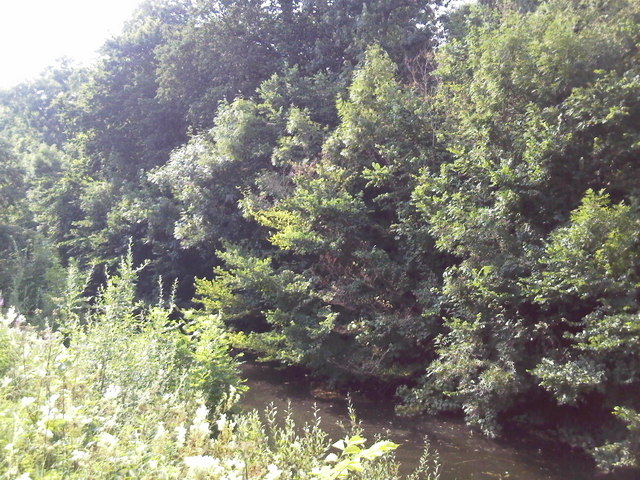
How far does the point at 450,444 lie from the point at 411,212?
410cm

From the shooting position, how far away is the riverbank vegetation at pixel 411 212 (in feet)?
21.4

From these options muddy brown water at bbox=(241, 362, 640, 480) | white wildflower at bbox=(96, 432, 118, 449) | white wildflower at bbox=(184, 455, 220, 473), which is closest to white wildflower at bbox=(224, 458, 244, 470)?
white wildflower at bbox=(184, 455, 220, 473)

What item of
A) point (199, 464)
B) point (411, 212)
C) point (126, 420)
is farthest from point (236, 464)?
point (411, 212)

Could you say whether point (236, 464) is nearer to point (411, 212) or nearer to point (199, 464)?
point (199, 464)

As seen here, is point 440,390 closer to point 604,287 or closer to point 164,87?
point 604,287

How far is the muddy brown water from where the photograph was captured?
6625 millimetres

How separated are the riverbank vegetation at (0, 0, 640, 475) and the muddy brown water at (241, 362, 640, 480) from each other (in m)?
0.30

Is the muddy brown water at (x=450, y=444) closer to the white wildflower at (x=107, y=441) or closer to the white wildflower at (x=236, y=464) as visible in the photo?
the white wildflower at (x=236, y=464)

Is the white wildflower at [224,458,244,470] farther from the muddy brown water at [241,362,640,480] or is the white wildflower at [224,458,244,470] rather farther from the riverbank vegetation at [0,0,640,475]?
the muddy brown water at [241,362,640,480]

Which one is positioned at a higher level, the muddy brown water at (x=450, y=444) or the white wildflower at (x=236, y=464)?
the white wildflower at (x=236, y=464)

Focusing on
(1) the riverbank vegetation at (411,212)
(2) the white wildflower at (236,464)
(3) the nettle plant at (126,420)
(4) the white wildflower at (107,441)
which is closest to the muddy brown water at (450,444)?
(1) the riverbank vegetation at (411,212)

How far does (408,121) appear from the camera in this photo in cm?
1030

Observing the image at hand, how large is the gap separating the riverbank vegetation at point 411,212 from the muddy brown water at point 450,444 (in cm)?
30

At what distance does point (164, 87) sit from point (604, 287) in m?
15.8
